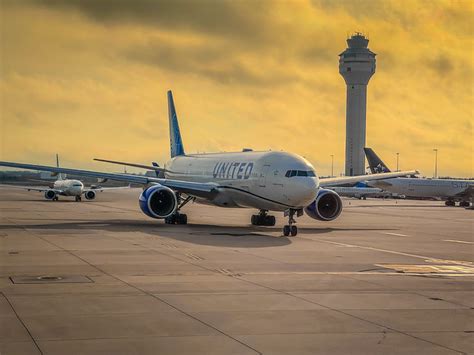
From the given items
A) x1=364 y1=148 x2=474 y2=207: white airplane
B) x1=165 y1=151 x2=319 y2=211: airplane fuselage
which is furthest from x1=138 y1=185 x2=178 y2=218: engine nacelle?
x1=364 y1=148 x2=474 y2=207: white airplane

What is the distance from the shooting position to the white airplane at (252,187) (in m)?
30.0

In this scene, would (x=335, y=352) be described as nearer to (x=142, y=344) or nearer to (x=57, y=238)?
(x=142, y=344)

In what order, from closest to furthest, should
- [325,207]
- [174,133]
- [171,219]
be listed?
[325,207] → [171,219] → [174,133]

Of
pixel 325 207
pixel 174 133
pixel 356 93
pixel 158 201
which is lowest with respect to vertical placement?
pixel 325 207

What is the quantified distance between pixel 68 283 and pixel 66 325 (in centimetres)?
445

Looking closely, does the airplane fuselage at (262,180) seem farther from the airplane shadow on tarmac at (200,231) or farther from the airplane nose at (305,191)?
the airplane shadow on tarmac at (200,231)

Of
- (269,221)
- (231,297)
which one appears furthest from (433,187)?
(231,297)

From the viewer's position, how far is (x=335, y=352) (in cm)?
980

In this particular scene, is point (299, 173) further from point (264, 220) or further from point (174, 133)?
point (174, 133)

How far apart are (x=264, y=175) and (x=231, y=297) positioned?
17841 mm

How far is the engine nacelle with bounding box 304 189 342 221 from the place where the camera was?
34.0 metres

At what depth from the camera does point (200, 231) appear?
31719 millimetres

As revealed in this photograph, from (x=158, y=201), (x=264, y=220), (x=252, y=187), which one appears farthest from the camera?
(x=264, y=220)

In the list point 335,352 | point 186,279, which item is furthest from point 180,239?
point 335,352
